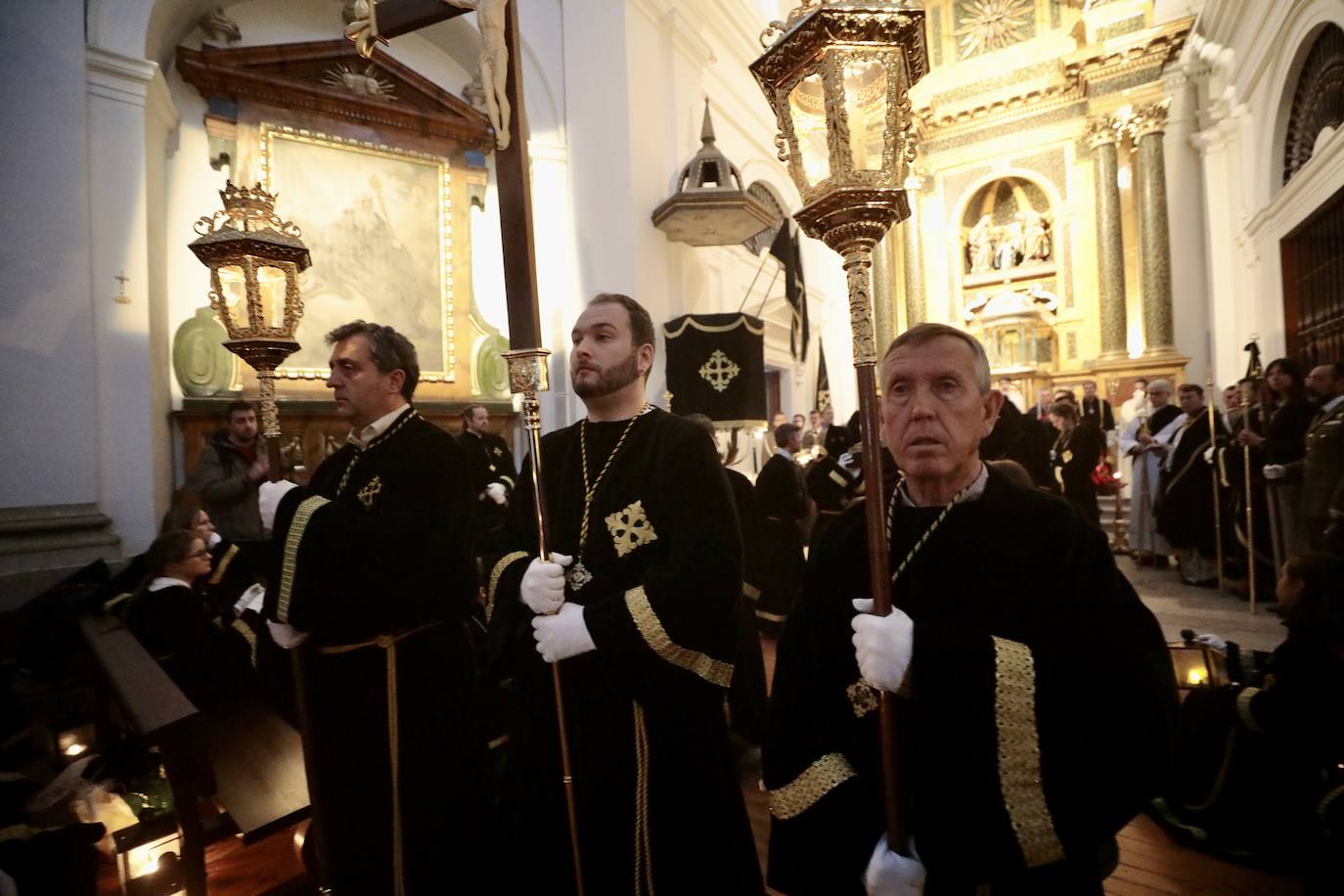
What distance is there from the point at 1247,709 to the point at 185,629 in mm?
4499

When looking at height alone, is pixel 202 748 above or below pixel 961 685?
below

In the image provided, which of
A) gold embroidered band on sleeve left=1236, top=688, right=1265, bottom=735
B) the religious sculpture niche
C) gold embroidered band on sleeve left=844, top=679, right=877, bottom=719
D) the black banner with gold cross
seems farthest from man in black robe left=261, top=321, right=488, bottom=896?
the religious sculpture niche

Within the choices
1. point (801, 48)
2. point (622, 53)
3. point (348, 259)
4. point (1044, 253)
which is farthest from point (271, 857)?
point (1044, 253)

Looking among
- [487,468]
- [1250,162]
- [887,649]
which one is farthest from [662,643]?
[1250,162]

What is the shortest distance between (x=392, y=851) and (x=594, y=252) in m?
6.21

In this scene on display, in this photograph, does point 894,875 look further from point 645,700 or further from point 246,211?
point 246,211

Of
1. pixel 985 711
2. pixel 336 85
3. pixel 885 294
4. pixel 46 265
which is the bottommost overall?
pixel 985 711

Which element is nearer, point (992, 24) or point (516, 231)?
point (516, 231)

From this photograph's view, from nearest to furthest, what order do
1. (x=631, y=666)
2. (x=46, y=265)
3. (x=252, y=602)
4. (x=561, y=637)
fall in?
(x=561, y=637) → (x=631, y=666) → (x=252, y=602) → (x=46, y=265)

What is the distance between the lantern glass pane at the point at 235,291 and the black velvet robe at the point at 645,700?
1544 mm

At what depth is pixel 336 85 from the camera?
6.88m

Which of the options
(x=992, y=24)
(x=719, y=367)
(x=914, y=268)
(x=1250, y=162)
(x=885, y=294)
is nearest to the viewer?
(x=719, y=367)

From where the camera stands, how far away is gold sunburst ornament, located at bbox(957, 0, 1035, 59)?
17391mm

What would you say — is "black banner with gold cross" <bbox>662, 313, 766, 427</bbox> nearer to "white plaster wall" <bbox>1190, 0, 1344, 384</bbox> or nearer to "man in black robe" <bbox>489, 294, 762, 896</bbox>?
"man in black robe" <bbox>489, 294, 762, 896</bbox>
